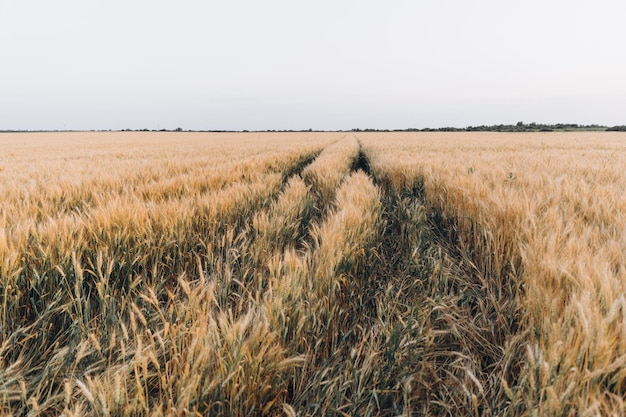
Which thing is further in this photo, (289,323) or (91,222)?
(91,222)

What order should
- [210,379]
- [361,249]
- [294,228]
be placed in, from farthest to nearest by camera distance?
1. [294,228]
2. [361,249]
3. [210,379]

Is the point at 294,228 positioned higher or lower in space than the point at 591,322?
lower

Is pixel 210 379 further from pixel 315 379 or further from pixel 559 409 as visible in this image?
pixel 559 409

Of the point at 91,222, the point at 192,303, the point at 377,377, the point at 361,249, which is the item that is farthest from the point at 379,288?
the point at 91,222

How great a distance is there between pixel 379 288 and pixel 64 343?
1.51 meters

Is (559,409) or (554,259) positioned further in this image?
(554,259)

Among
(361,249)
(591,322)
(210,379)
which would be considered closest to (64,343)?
(210,379)

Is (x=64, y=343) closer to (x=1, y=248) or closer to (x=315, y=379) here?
(x=1, y=248)

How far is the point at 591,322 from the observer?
2.48 ft

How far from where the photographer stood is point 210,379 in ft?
2.84

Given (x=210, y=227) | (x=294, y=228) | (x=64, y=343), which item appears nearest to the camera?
(x=64, y=343)

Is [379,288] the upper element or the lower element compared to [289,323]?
lower

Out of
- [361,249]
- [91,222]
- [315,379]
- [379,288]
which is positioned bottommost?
[379,288]

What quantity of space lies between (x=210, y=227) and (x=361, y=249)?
1.13 meters
